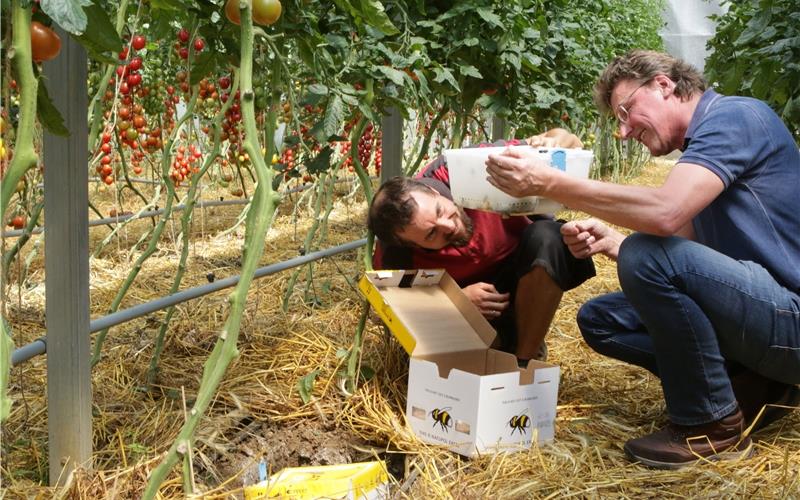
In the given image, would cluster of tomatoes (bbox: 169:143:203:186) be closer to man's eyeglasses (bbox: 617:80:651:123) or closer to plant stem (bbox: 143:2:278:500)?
man's eyeglasses (bbox: 617:80:651:123)

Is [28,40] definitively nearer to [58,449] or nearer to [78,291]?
[78,291]

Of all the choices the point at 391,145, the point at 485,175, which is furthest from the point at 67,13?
the point at 391,145

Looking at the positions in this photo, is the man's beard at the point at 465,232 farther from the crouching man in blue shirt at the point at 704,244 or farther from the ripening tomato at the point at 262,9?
the ripening tomato at the point at 262,9

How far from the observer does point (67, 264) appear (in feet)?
5.29

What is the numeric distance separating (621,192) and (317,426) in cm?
95

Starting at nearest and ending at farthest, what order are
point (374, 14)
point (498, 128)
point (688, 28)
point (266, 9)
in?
point (266, 9) → point (374, 14) → point (498, 128) → point (688, 28)

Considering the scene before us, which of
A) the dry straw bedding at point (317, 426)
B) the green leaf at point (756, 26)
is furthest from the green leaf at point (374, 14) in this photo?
the green leaf at point (756, 26)

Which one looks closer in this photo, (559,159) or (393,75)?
(559,159)

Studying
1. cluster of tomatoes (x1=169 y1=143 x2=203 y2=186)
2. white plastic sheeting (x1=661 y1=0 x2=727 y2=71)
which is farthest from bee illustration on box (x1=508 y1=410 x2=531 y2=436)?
white plastic sheeting (x1=661 y1=0 x2=727 y2=71)

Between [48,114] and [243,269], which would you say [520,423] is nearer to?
[243,269]

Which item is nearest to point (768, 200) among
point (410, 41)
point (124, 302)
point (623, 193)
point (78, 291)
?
point (623, 193)

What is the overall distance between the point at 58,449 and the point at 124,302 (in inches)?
75.1

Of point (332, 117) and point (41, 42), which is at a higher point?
point (41, 42)

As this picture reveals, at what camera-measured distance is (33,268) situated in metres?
3.95
